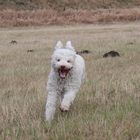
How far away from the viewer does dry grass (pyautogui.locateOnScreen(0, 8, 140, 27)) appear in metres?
42.7

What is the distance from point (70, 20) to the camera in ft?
143

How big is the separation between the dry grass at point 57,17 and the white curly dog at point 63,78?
35.4 metres

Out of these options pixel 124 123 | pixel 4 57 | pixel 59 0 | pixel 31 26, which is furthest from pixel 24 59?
pixel 59 0

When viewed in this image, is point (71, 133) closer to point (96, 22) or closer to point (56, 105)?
point (56, 105)

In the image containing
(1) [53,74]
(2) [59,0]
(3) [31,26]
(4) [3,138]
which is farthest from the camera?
(2) [59,0]

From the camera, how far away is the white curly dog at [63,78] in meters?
6.24

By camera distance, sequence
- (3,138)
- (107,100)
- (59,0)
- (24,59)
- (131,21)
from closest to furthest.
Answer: (3,138) → (107,100) → (24,59) → (131,21) → (59,0)

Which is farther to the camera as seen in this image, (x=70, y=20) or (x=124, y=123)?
(x=70, y=20)

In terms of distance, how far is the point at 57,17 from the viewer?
44469 millimetres

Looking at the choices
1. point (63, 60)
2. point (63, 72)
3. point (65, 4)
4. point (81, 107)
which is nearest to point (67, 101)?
point (63, 72)

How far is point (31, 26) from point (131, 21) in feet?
29.3

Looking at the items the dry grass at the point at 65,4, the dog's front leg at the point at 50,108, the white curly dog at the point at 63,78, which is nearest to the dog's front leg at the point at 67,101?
the white curly dog at the point at 63,78

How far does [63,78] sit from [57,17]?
38195 millimetres

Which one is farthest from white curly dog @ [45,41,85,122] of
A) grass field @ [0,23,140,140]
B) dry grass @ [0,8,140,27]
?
dry grass @ [0,8,140,27]
